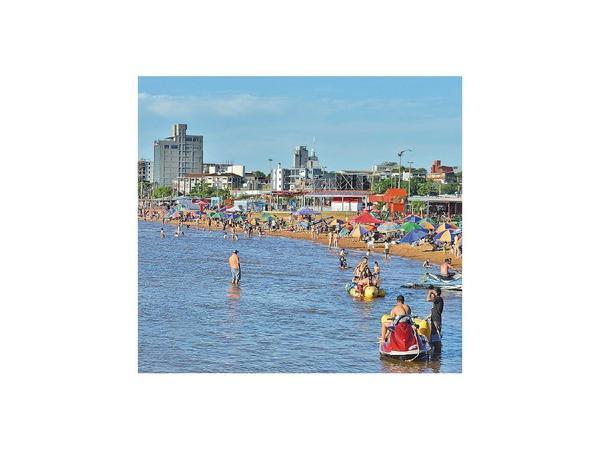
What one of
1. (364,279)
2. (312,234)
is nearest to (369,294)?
(364,279)

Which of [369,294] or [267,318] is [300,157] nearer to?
[267,318]

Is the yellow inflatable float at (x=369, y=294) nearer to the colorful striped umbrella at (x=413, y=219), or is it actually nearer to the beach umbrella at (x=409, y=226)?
the beach umbrella at (x=409, y=226)

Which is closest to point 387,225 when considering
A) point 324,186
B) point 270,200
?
point 270,200

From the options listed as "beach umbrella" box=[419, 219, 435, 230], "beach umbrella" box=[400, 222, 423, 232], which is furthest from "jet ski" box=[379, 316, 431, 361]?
"beach umbrella" box=[419, 219, 435, 230]
